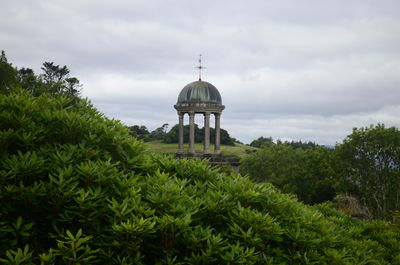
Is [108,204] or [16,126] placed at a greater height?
[16,126]

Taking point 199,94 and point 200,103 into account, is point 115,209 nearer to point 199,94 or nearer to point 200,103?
point 200,103

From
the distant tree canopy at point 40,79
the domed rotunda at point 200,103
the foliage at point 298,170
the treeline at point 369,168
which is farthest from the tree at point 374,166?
the distant tree canopy at point 40,79

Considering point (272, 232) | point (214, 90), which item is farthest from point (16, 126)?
point (214, 90)

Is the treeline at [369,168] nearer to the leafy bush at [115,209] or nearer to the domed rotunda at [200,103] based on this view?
the domed rotunda at [200,103]

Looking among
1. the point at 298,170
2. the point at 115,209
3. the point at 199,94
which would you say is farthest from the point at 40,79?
the point at 115,209

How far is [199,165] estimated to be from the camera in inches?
263

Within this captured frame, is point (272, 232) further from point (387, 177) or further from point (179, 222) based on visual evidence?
point (387, 177)

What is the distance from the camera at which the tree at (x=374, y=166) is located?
34531 mm

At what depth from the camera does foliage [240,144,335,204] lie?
41.3 metres

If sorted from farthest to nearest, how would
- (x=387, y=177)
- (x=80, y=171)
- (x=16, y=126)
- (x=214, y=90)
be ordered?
(x=214, y=90) < (x=387, y=177) < (x=16, y=126) < (x=80, y=171)

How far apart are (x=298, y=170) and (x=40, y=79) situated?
32.5m

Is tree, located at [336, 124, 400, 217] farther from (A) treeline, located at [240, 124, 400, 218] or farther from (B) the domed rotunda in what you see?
(B) the domed rotunda

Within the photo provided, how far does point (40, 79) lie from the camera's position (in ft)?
155

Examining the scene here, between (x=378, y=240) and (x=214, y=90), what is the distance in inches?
1297
